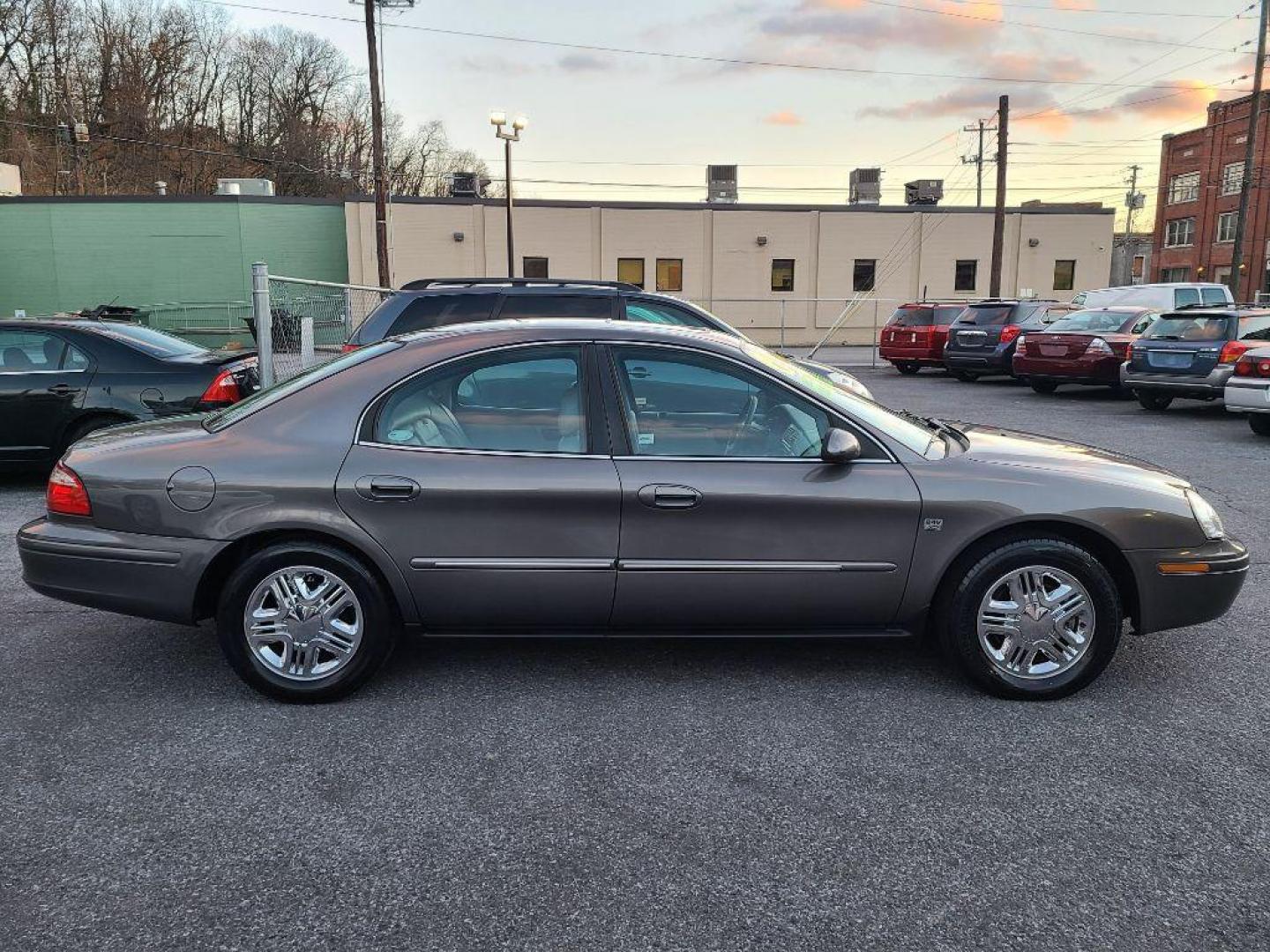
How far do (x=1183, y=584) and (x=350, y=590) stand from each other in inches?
134

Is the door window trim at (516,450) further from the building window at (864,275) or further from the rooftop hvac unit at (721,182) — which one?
the rooftop hvac unit at (721,182)

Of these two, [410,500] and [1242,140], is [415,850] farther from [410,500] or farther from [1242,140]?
[1242,140]

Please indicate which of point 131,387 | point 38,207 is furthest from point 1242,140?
point 131,387

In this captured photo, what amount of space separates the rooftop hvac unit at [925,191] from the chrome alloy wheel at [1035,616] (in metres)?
37.4

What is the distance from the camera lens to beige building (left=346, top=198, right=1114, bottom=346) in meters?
34.5

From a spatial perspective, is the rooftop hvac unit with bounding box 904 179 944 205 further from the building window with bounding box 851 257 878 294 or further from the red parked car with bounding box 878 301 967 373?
the red parked car with bounding box 878 301 967 373

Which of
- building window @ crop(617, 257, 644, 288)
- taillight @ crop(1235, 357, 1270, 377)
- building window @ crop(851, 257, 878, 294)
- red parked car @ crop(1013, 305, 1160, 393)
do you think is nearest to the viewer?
taillight @ crop(1235, 357, 1270, 377)

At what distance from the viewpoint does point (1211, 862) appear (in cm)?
274

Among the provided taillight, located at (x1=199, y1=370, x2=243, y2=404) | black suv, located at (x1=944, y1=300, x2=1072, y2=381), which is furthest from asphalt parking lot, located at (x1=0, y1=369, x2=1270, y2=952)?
black suv, located at (x1=944, y1=300, x2=1072, y2=381)

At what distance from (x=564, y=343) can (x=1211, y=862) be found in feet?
9.34

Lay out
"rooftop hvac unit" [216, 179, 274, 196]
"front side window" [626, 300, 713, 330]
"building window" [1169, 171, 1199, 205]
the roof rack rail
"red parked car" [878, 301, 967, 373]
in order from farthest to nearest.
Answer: "building window" [1169, 171, 1199, 205] < "rooftop hvac unit" [216, 179, 274, 196] < "red parked car" [878, 301, 967, 373] < "front side window" [626, 300, 713, 330] < the roof rack rail

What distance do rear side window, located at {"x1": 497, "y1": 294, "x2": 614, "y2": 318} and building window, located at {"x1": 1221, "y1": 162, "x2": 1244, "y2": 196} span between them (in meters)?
60.0

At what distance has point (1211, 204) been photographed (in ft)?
186

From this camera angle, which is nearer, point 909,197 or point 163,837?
point 163,837
